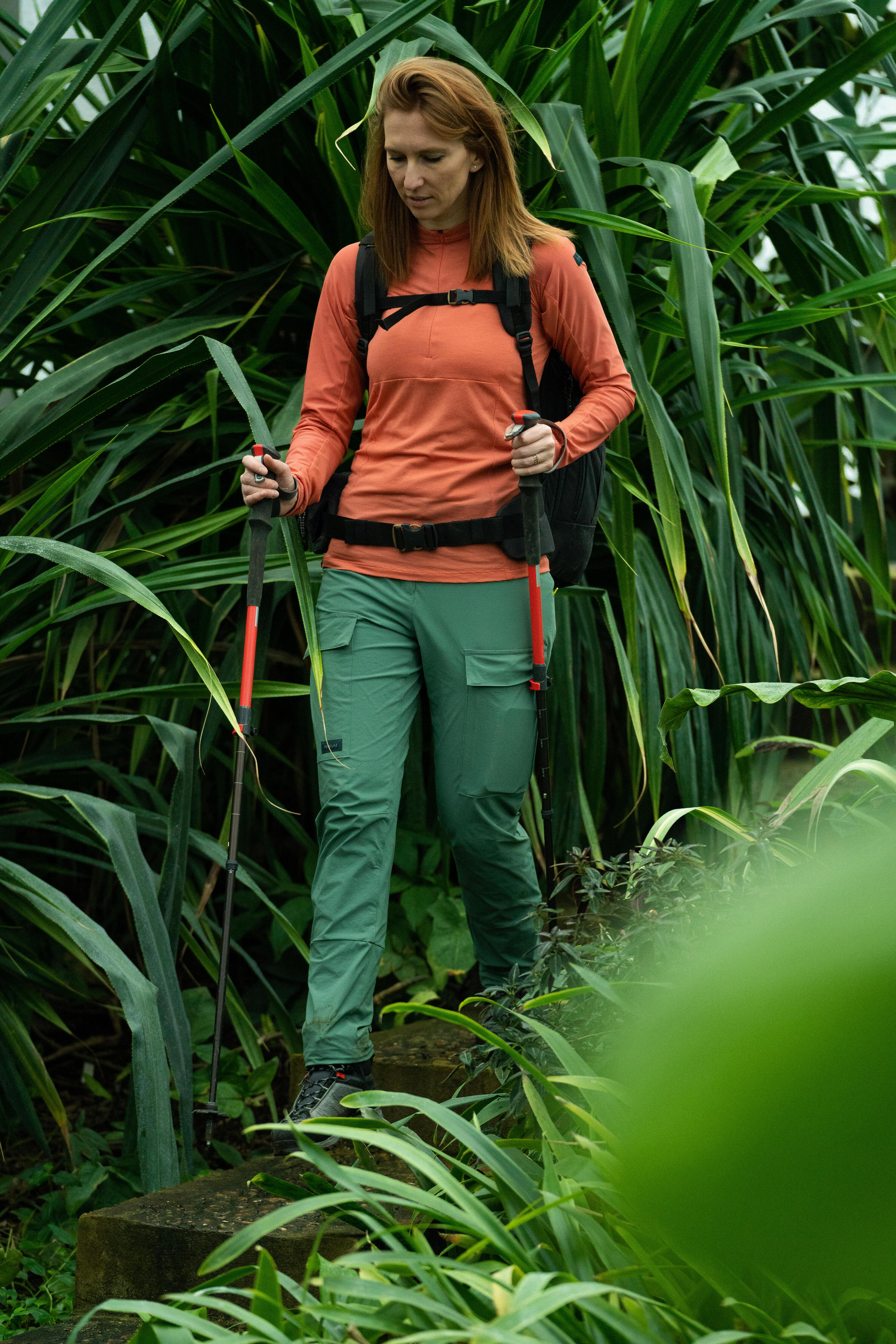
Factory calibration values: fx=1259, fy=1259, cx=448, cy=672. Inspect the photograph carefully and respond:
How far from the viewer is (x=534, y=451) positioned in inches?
70.2

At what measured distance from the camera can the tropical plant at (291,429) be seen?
80.6 inches

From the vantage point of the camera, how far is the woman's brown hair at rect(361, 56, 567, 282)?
1775 millimetres

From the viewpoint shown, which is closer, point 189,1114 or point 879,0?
point 189,1114

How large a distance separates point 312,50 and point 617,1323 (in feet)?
7.46

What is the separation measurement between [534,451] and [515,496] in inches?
4.6

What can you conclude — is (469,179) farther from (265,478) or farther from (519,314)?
(265,478)

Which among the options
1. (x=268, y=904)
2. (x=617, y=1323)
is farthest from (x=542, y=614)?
(x=617, y=1323)

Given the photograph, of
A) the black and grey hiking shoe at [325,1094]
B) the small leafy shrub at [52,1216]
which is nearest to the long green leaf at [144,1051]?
the black and grey hiking shoe at [325,1094]

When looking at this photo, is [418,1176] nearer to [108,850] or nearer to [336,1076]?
[336,1076]

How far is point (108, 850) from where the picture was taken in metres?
1.82

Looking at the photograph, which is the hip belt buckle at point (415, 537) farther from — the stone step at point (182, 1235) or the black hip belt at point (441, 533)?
the stone step at point (182, 1235)

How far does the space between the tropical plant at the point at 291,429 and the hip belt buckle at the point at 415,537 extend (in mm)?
171

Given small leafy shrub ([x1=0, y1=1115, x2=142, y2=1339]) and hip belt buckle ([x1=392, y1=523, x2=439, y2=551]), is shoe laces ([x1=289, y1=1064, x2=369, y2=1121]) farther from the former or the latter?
hip belt buckle ([x1=392, y1=523, x2=439, y2=551])

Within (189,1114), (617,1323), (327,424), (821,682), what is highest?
(327,424)
